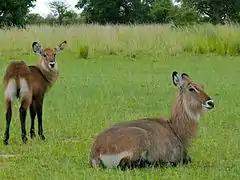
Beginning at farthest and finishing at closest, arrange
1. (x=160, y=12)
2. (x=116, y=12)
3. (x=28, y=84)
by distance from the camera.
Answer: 1. (x=160, y=12)
2. (x=116, y=12)
3. (x=28, y=84)

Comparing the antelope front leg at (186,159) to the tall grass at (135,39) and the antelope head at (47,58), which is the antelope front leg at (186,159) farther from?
the tall grass at (135,39)

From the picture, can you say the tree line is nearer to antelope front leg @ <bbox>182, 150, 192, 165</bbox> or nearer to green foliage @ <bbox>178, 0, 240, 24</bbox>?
green foliage @ <bbox>178, 0, 240, 24</bbox>

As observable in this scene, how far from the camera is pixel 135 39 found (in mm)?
26625

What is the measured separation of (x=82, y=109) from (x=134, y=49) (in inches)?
537

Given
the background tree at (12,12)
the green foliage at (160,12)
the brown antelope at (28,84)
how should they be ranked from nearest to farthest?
1. the brown antelope at (28,84)
2. the background tree at (12,12)
3. the green foliage at (160,12)

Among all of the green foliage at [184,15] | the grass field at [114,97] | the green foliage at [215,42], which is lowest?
the grass field at [114,97]

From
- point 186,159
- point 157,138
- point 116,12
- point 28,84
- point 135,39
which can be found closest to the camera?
point 157,138

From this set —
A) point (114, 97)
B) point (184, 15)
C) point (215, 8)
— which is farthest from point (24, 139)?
A: point (215, 8)

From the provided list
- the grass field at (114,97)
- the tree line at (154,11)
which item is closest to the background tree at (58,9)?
the tree line at (154,11)

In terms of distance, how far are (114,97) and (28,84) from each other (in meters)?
4.68

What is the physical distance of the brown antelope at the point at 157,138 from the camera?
6906 millimetres

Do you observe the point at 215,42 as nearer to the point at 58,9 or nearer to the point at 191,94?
the point at 191,94

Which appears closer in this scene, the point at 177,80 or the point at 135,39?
the point at 177,80

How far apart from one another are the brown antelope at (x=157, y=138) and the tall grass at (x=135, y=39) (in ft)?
56.5
